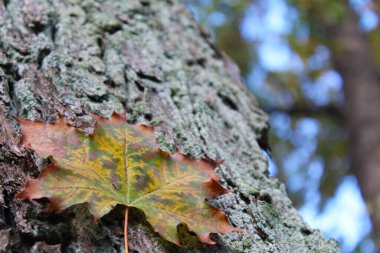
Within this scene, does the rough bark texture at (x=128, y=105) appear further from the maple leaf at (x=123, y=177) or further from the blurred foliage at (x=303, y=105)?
the blurred foliage at (x=303, y=105)

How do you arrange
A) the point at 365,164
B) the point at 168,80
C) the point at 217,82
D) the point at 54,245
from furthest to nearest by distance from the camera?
the point at 365,164 → the point at 217,82 → the point at 168,80 → the point at 54,245

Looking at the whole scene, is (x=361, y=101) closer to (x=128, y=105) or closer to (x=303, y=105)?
(x=303, y=105)

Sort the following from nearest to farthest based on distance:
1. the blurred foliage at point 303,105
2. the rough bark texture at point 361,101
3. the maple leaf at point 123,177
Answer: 1. the maple leaf at point 123,177
2. the rough bark texture at point 361,101
3. the blurred foliage at point 303,105

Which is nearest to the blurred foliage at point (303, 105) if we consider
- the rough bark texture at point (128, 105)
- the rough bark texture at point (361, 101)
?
the rough bark texture at point (361, 101)

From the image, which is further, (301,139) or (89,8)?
(301,139)

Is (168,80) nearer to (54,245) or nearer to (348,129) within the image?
(54,245)

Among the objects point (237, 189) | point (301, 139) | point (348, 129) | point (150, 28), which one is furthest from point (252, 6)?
point (237, 189)

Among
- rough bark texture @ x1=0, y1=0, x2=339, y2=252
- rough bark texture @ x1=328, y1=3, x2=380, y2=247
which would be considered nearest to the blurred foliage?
rough bark texture @ x1=328, y1=3, x2=380, y2=247
